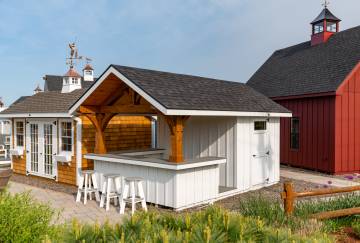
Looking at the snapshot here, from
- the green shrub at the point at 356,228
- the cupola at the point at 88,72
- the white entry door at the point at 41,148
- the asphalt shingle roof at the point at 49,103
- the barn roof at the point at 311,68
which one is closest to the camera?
the green shrub at the point at 356,228

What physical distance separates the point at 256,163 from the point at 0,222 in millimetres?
8255

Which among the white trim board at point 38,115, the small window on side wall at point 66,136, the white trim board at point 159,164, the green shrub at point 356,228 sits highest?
the white trim board at point 38,115

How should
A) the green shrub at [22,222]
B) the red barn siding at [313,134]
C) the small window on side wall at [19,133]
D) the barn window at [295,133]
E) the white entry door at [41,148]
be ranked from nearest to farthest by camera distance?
1. the green shrub at [22,222]
2. the white entry door at [41,148]
3. the red barn siding at [313,134]
4. the small window on side wall at [19,133]
5. the barn window at [295,133]

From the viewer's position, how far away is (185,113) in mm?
7980

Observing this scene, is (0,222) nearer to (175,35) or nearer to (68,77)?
(68,77)

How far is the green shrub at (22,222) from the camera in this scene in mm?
4238

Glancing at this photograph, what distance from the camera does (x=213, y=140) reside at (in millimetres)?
10734

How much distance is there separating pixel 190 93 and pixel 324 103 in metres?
7.79

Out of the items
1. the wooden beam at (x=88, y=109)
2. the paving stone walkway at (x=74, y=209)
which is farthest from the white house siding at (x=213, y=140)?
the paving stone walkway at (x=74, y=209)

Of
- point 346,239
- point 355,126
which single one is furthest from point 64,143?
point 355,126

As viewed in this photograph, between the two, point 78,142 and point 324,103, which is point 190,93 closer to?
point 78,142

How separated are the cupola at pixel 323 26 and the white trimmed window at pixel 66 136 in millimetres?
14581

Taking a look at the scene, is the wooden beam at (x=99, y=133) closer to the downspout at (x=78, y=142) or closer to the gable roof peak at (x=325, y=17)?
the downspout at (x=78, y=142)

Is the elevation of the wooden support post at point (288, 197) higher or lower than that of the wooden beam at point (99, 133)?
lower
